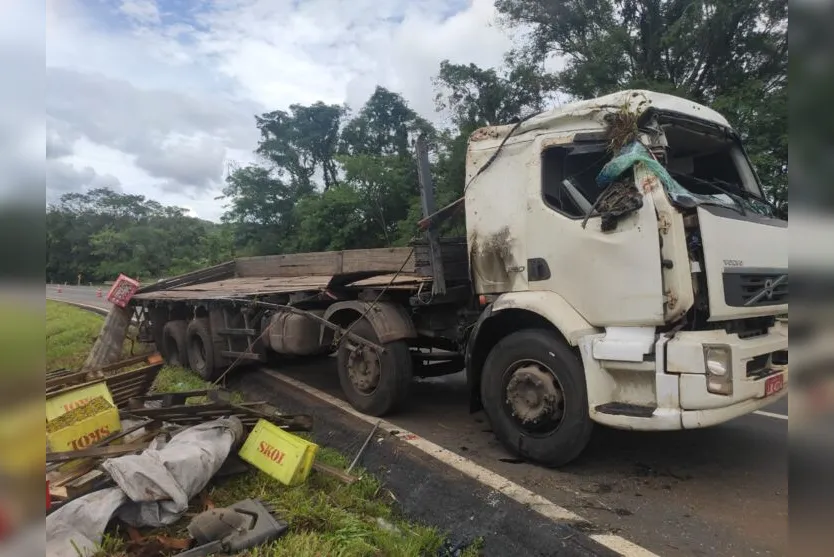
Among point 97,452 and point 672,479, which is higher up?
point 97,452

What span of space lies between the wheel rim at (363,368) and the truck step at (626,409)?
7.08 feet

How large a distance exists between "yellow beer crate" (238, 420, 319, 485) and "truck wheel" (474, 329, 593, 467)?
55.0 inches

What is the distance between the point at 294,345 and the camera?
18.5 ft

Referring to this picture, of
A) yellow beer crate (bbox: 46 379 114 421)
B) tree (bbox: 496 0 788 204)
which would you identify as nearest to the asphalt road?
yellow beer crate (bbox: 46 379 114 421)

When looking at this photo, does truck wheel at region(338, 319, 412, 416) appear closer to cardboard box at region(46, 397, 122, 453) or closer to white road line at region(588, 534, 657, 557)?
cardboard box at region(46, 397, 122, 453)

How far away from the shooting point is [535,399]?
366 centimetres

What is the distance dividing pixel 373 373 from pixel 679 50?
1541 cm

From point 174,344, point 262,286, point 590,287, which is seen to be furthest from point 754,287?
point 174,344

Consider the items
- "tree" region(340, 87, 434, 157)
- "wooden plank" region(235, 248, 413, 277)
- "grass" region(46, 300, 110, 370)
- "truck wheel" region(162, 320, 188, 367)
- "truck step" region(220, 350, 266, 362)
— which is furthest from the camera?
"tree" region(340, 87, 434, 157)

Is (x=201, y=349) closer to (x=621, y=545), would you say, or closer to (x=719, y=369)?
(x=621, y=545)

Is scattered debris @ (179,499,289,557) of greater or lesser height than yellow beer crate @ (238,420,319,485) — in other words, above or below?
below

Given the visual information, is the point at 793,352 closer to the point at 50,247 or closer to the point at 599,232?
the point at 50,247

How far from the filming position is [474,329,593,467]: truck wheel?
352 cm

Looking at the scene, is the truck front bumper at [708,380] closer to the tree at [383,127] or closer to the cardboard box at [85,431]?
the cardboard box at [85,431]
